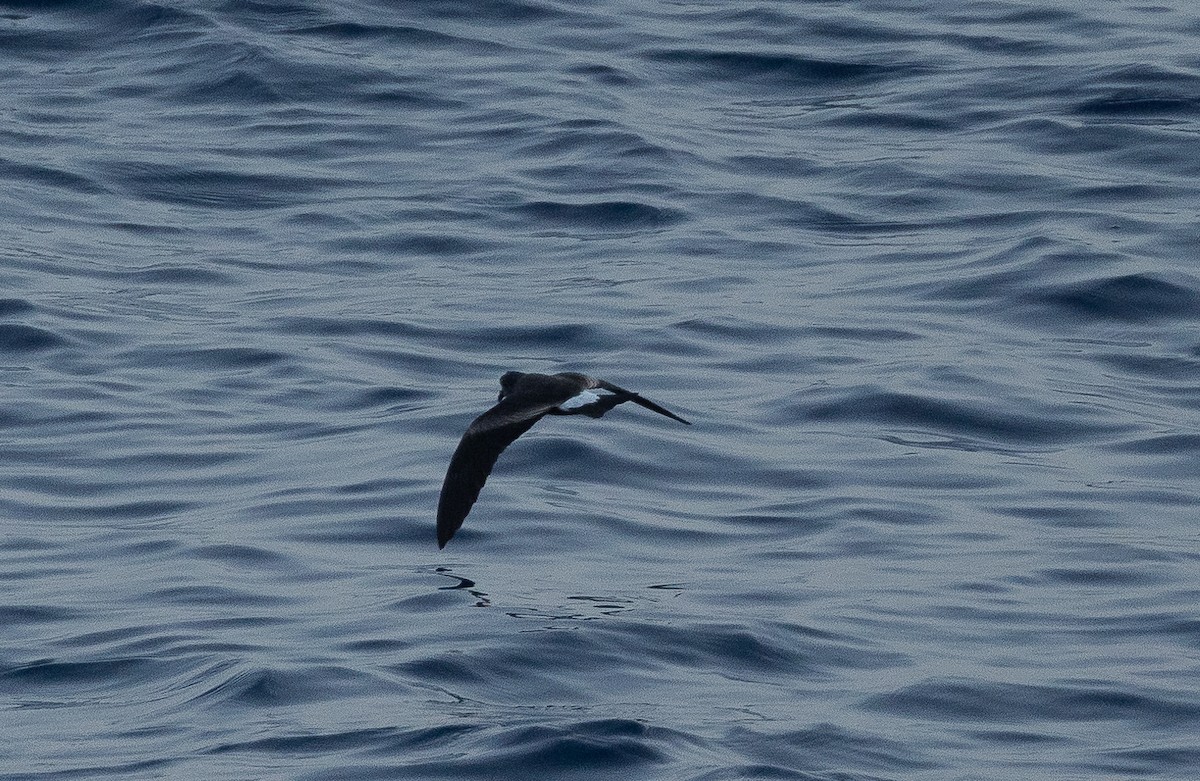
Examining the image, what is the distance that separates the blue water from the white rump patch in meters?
0.81

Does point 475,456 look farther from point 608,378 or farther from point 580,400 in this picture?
point 608,378

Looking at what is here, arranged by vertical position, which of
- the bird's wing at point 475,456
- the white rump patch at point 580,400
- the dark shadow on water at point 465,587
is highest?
the white rump patch at point 580,400

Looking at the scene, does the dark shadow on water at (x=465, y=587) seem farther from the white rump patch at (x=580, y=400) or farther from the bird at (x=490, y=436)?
the white rump patch at (x=580, y=400)

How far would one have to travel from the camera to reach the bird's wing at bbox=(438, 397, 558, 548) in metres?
7.97

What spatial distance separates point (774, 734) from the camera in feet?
23.5

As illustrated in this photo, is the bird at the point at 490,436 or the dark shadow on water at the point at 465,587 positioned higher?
the bird at the point at 490,436

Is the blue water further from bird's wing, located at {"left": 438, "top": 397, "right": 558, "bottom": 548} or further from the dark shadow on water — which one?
bird's wing, located at {"left": 438, "top": 397, "right": 558, "bottom": 548}

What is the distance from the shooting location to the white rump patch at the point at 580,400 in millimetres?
8039

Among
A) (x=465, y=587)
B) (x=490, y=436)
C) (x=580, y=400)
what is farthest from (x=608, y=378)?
(x=490, y=436)

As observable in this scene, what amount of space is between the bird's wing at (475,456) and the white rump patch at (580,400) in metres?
0.06

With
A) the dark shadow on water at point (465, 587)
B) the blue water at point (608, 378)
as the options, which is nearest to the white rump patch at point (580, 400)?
the blue water at point (608, 378)

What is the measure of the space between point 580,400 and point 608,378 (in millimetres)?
3722

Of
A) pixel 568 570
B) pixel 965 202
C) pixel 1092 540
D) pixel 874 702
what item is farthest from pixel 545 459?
pixel 965 202

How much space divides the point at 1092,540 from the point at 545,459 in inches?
107
